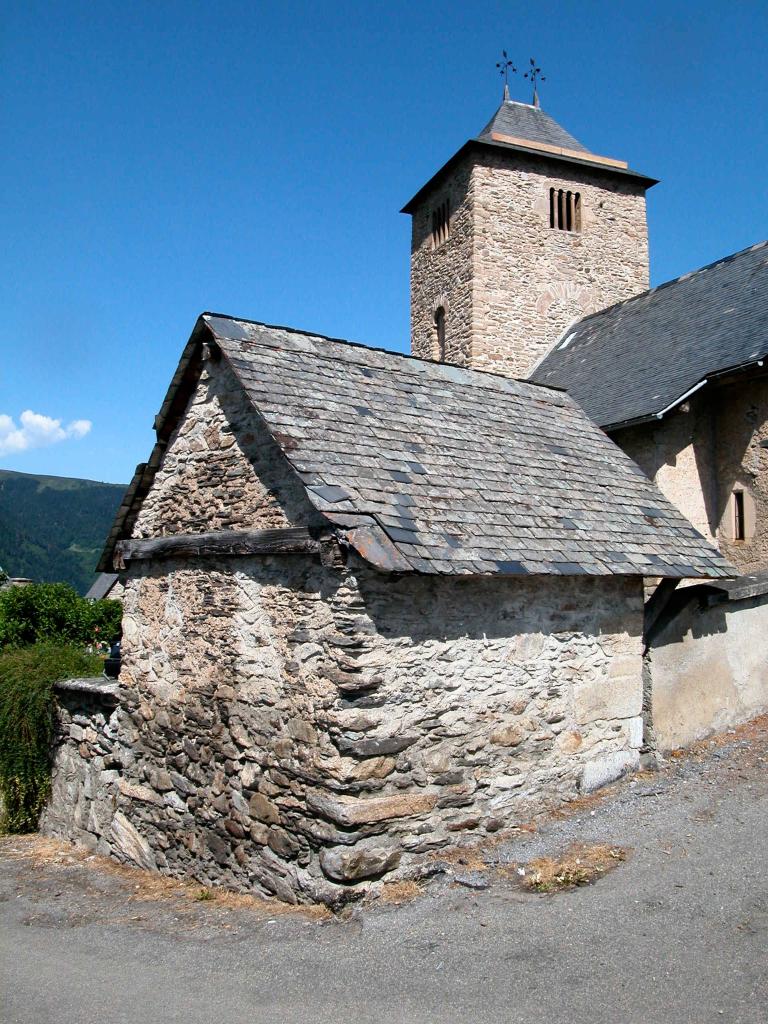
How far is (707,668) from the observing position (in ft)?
28.1

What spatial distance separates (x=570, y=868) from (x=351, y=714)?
1.96m

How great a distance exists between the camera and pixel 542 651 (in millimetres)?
6672

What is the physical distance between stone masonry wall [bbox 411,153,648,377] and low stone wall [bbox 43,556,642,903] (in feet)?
42.9

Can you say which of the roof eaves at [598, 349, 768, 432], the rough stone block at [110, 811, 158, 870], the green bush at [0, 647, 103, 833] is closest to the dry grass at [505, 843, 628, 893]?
the rough stone block at [110, 811, 158, 870]

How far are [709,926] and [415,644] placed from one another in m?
2.55

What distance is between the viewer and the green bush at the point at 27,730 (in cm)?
938

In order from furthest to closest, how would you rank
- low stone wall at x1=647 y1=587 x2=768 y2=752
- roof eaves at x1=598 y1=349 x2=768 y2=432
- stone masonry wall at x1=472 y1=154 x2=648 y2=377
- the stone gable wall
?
1. stone masonry wall at x1=472 y1=154 x2=648 y2=377
2. roof eaves at x1=598 y1=349 x2=768 y2=432
3. low stone wall at x1=647 y1=587 x2=768 y2=752
4. the stone gable wall

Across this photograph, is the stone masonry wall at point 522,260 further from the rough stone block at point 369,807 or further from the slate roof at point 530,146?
the rough stone block at point 369,807

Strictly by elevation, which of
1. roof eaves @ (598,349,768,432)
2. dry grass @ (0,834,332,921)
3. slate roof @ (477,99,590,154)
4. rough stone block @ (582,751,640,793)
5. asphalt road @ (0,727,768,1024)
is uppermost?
slate roof @ (477,99,590,154)

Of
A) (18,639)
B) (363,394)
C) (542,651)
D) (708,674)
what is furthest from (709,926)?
(18,639)

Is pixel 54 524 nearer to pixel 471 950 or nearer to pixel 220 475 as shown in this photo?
pixel 220 475

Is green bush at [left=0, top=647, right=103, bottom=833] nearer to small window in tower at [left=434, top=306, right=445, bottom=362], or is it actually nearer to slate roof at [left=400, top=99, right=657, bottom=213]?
small window in tower at [left=434, top=306, right=445, bottom=362]

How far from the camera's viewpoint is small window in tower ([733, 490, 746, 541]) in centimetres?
1239

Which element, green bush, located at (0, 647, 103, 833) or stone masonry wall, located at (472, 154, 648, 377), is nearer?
green bush, located at (0, 647, 103, 833)
